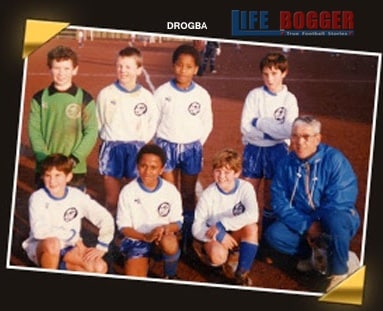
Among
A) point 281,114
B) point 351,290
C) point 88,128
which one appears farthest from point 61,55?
point 351,290

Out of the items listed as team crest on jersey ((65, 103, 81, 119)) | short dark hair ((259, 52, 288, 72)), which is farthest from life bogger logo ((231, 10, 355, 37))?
team crest on jersey ((65, 103, 81, 119))

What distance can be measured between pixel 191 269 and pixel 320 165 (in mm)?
863

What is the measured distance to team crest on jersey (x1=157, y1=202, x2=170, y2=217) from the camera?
9.23 feet

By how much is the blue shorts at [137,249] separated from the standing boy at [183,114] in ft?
1.28

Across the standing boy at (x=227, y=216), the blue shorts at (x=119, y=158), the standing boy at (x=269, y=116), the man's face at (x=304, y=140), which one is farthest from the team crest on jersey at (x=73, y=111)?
the man's face at (x=304, y=140)

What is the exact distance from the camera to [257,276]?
285 centimetres

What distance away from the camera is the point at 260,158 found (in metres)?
2.81

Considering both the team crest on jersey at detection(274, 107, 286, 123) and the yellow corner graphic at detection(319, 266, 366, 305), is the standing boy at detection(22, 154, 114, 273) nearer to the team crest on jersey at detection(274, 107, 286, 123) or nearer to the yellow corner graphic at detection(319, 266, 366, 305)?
the team crest on jersey at detection(274, 107, 286, 123)

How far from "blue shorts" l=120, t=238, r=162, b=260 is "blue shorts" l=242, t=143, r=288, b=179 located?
0.62 meters

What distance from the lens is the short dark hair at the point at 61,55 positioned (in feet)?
9.22

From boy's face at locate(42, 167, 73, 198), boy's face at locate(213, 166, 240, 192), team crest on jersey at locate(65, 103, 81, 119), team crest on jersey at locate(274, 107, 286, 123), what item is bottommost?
boy's face at locate(42, 167, 73, 198)

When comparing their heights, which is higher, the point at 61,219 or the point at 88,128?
the point at 88,128

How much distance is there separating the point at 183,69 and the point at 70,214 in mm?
952

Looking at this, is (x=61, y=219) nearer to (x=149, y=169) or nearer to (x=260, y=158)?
(x=149, y=169)
